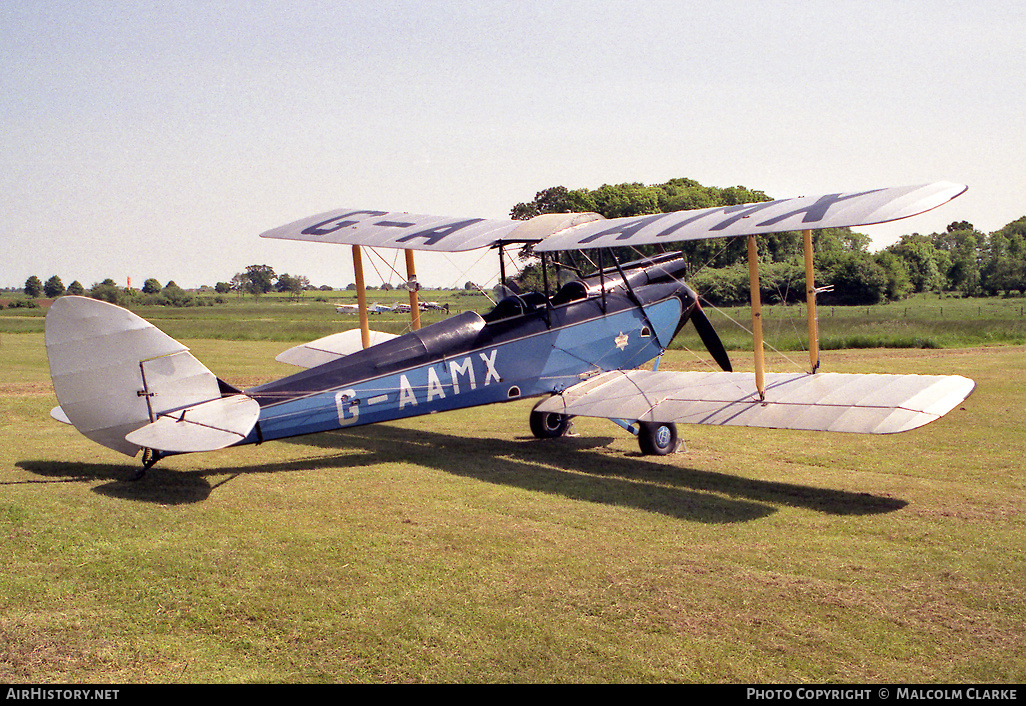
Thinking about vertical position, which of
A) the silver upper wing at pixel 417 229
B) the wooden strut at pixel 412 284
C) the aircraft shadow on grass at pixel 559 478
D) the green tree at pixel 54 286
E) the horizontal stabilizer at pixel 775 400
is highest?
the green tree at pixel 54 286

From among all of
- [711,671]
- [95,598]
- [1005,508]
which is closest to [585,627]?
[711,671]

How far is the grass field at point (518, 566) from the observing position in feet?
14.7

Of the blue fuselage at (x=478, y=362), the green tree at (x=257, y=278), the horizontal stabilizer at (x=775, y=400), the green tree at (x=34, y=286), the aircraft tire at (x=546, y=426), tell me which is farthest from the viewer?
the green tree at (x=257, y=278)

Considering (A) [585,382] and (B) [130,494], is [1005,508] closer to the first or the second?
(A) [585,382]

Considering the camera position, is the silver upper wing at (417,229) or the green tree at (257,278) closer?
the silver upper wing at (417,229)

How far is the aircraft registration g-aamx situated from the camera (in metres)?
7.34

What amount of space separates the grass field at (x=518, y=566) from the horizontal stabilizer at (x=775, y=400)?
0.74 m

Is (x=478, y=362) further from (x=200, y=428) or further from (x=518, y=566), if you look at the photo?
(x=518, y=566)

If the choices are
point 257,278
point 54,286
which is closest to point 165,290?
point 54,286

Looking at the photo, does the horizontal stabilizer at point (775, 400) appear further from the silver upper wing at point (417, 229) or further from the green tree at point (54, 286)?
the green tree at point (54, 286)

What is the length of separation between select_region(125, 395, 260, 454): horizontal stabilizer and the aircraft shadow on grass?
606 millimetres

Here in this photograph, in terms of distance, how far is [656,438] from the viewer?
10.0m

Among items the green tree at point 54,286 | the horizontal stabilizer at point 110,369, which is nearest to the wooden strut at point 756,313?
the horizontal stabilizer at point 110,369

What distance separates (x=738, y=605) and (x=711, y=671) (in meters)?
0.92
